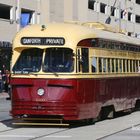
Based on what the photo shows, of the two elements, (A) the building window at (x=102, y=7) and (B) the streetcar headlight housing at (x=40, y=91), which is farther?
(A) the building window at (x=102, y=7)

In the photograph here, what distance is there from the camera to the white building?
1961 inches

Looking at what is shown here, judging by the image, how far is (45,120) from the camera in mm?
17578

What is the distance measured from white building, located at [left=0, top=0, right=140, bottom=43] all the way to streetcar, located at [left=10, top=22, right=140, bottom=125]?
1124 inches

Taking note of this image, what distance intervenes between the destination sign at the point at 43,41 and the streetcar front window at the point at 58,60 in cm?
20

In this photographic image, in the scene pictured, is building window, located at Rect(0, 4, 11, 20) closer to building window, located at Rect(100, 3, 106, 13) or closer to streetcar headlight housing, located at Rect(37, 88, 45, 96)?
building window, located at Rect(100, 3, 106, 13)

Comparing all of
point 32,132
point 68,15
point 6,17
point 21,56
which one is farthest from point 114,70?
point 68,15

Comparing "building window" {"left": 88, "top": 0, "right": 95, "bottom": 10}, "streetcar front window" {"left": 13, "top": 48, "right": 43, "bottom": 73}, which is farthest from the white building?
"streetcar front window" {"left": 13, "top": 48, "right": 43, "bottom": 73}

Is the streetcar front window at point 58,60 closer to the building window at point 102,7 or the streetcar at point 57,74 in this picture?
the streetcar at point 57,74

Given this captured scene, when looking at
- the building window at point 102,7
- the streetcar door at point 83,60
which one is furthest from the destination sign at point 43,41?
the building window at point 102,7

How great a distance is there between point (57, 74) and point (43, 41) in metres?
1.05

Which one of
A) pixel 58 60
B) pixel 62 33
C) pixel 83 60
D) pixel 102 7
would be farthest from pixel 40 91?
pixel 102 7

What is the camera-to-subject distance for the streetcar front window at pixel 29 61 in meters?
16.8

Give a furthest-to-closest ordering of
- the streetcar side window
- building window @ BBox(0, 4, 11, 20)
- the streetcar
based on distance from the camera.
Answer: building window @ BBox(0, 4, 11, 20) < the streetcar side window < the streetcar

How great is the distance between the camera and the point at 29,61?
671 inches
